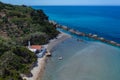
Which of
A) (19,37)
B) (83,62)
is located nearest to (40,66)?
(83,62)

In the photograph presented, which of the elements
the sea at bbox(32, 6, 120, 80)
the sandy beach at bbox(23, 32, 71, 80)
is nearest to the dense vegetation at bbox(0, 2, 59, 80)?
the sandy beach at bbox(23, 32, 71, 80)

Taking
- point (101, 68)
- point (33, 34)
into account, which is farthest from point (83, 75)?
point (33, 34)

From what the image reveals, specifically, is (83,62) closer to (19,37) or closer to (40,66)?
(40,66)

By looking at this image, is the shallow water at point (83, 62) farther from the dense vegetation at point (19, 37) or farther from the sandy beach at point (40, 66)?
the dense vegetation at point (19, 37)

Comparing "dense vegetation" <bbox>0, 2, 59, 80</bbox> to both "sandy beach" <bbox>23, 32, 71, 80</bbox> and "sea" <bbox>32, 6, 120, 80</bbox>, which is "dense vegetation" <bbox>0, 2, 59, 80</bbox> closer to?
"sandy beach" <bbox>23, 32, 71, 80</bbox>

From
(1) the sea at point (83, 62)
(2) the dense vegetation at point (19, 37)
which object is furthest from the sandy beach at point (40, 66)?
(2) the dense vegetation at point (19, 37)
